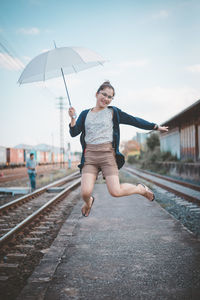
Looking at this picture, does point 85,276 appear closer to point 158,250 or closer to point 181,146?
point 158,250

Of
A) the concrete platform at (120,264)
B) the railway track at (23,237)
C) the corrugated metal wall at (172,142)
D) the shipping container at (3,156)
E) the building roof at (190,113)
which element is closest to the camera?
the concrete platform at (120,264)

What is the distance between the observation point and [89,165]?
3230mm

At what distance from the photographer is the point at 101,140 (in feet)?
10.6

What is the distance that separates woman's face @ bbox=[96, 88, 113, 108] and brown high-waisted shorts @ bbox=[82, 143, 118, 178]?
512 millimetres

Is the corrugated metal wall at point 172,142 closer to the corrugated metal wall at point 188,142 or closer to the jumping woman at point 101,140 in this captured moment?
the corrugated metal wall at point 188,142

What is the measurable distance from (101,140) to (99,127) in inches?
6.5

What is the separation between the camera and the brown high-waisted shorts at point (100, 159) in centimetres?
320

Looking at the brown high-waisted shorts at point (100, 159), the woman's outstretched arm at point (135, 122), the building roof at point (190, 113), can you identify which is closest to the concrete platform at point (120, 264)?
the brown high-waisted shorts at point (100, 159)

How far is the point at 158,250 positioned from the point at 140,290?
1.27 metres

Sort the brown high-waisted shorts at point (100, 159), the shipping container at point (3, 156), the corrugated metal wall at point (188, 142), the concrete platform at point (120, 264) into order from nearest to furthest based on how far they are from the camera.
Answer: the concrete platform at point (120, 264)
the brown high-waisted shorts at point (100, 159)
the corrugated metal wall at point (188, 142)
the shipping container at point (3, 156)

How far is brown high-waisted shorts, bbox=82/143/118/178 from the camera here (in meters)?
3.20

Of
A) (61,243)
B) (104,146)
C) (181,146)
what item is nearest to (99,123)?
(104,146)

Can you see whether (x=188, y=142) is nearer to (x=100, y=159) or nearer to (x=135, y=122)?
(x=135, y=122)

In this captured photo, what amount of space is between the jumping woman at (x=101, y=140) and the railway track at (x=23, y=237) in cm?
135
